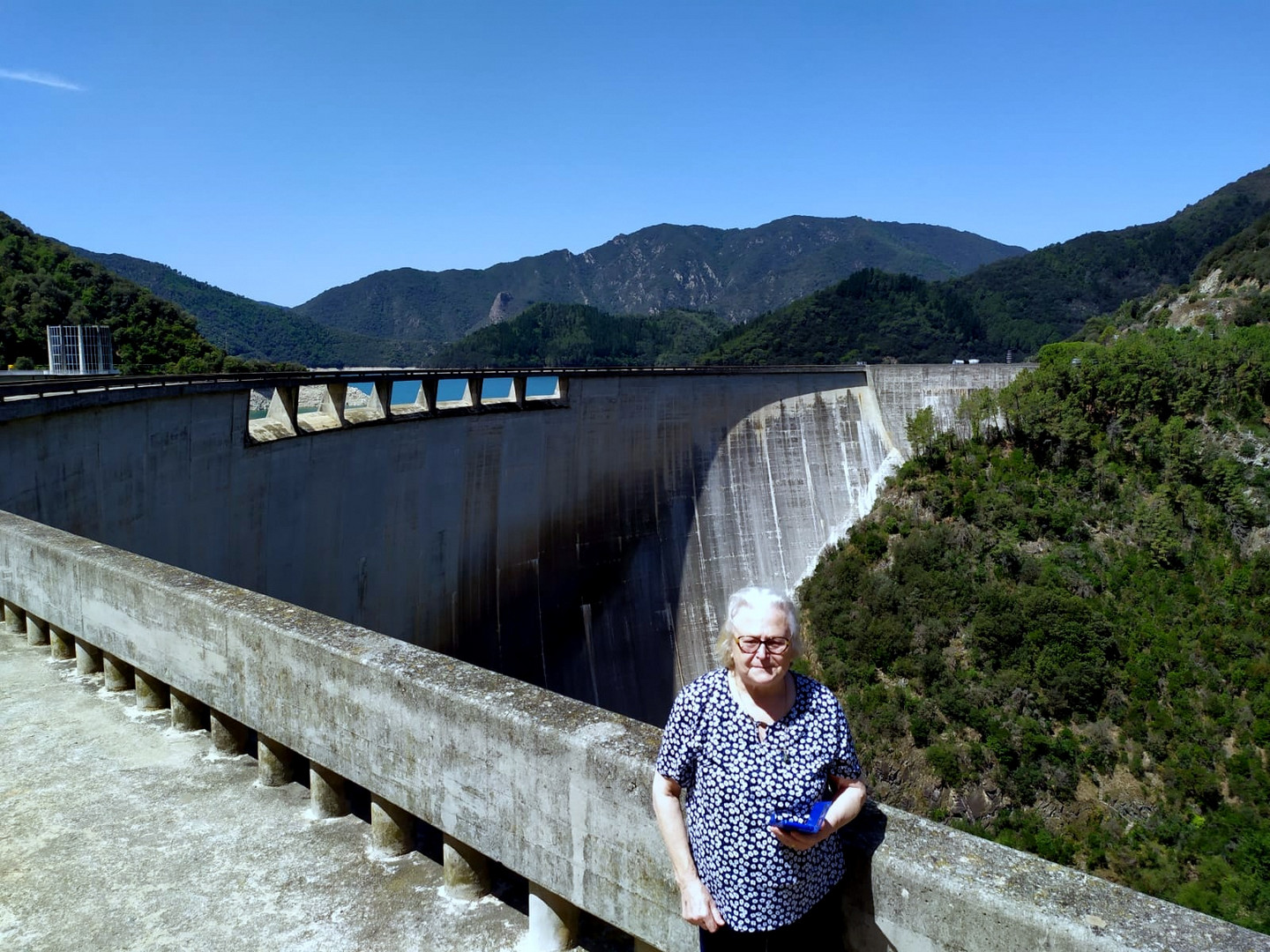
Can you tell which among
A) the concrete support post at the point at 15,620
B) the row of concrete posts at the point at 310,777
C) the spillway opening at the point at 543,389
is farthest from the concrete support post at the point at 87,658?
the spillway opening at the point at 543,389

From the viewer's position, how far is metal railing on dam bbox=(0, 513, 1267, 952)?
235 cm

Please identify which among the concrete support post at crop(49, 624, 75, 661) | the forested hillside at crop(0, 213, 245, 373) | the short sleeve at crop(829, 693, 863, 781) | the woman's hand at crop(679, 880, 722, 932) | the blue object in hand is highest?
the forested hillside at crop(0, 213, 245, 373)

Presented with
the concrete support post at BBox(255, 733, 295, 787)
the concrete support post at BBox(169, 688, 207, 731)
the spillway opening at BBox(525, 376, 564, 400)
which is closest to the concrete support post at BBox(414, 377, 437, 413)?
the spillway opening at BBox(525, 376, 564, 400)

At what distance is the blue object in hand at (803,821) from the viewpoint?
7.45 feet

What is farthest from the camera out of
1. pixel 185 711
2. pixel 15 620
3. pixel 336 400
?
pixel 336 400

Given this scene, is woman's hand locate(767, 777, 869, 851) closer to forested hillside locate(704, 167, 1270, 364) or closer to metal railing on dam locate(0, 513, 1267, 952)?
metal railing on dam locate(0, 513, 1267, 952)

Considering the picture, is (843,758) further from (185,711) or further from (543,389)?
(543,389)

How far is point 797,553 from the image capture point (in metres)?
29.7

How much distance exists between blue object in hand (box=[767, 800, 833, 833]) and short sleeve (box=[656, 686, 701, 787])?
25 centimetres

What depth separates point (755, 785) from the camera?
7.67ft

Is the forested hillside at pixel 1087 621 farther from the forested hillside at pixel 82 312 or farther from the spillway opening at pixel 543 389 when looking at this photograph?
the forested hillside at pixel 82 312

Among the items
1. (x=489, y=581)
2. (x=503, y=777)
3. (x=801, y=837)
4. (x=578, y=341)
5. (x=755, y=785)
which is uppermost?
(x=578, y=341)

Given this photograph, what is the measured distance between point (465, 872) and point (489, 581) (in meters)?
16.2

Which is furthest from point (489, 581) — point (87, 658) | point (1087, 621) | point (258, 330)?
point (258, 330)
